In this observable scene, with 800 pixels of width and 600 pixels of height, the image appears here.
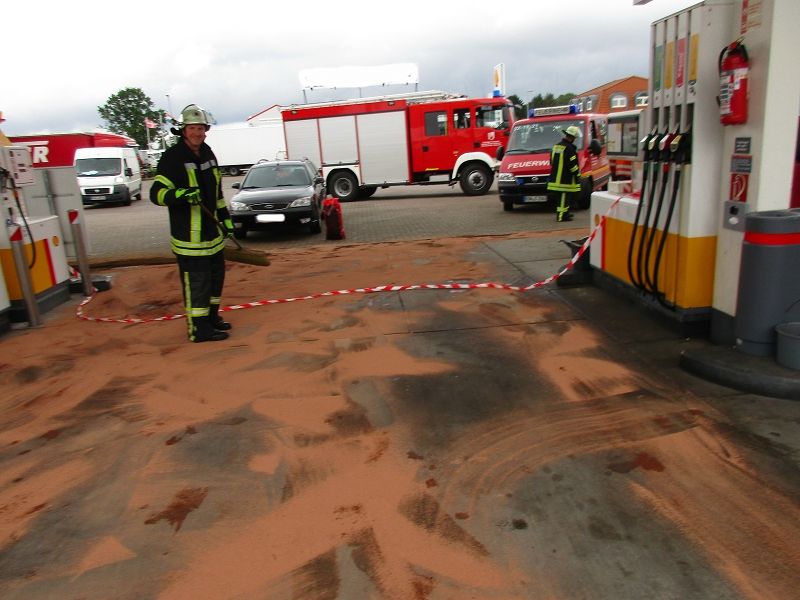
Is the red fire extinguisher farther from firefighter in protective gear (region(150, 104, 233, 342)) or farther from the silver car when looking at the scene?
the silver car

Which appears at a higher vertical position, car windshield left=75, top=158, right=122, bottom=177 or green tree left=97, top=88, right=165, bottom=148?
green tree left=97, top=88, right=165, bottom=148

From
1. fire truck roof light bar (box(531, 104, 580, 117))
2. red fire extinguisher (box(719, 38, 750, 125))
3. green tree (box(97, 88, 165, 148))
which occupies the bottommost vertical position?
red fire extinguisher (box(719, 38, 750, 125))

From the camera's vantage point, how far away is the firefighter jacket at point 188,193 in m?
5.54

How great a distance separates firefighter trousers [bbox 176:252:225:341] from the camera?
5.77 m

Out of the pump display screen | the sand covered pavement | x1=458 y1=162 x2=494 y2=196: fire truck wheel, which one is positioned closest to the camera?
the sand covered pavement

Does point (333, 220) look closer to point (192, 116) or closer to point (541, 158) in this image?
point (541, 158)

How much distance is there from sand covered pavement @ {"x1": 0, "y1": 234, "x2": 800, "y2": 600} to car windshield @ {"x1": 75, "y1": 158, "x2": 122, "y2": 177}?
68.8 feet

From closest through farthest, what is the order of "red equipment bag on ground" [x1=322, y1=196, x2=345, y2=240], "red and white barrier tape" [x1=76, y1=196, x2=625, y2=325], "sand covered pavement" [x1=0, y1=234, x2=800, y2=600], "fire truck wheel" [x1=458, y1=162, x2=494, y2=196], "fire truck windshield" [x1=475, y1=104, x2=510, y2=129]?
"sand covered pavement" [x1=0, y1=234, x2=800, y2=600] → "red and white barrier tape" [x1=76, y1=196, x2=625, y2=325] → "red equipment bag on ground" [x1=322, y1=196, x2=345, y2=240] → "fire truck windshield" [x1=475, y1=104, x2=510, y2=129] → "fire truck wheel" [x1=458, y1=162, x2=494, y2=196]

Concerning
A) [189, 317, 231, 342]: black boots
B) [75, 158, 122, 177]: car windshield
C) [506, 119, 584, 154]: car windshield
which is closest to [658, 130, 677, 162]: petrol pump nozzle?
[189, 317, 231, 342]: black boots

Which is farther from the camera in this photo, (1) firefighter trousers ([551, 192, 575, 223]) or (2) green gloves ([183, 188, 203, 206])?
(1) firefighter trousers ([551, 192, 575, 223])

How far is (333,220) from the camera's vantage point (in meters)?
12.5

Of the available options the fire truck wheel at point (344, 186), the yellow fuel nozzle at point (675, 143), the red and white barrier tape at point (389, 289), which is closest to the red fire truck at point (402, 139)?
the fire truck wheel at point (344, 186)

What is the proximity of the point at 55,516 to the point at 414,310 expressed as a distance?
159 inches

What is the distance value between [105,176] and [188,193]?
2145 cm
